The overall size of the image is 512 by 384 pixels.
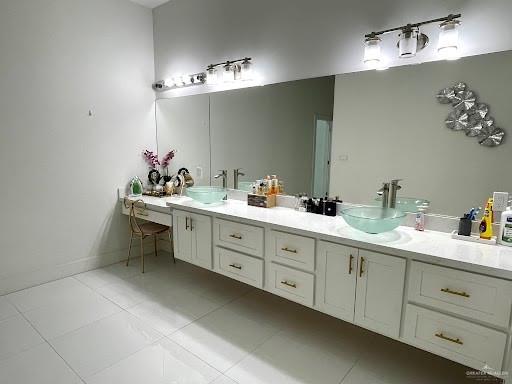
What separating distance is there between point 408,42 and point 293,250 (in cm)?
143

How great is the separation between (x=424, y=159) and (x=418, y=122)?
234mm

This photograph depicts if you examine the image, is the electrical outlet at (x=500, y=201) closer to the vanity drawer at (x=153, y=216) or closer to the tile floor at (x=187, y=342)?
the tile floor at (x=187, y=342)

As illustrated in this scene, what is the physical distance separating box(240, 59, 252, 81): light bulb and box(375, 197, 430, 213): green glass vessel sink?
5.24 feet

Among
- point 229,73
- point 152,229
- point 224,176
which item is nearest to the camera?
point 229,73

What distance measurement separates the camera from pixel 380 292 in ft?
5.38

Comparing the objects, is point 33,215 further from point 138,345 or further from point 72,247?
point 138,345

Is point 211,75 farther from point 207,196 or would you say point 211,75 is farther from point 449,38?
point 449,38

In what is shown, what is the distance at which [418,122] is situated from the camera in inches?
74.5

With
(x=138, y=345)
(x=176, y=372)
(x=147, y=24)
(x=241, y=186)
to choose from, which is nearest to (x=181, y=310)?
(x=138, y=345)

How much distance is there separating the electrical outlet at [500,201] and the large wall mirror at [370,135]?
0.17ft

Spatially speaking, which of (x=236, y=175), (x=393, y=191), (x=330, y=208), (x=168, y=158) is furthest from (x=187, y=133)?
(x=393, y=191)

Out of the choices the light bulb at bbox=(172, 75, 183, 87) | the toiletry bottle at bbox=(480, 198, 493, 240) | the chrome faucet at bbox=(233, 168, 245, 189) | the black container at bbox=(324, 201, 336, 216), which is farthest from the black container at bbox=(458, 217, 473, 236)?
the light bulb at bbox=(172, 75, 183, 87)

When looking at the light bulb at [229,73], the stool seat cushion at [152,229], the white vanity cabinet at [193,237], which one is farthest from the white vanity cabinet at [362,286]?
the stool seat cushion at [152,229]

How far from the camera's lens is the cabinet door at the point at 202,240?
2.44 m
